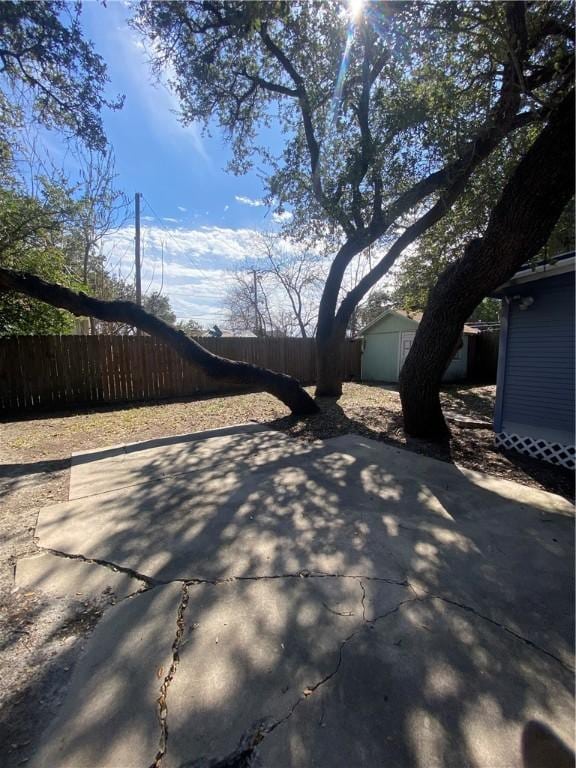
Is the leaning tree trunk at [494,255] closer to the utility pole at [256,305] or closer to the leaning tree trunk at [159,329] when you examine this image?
the leaning tree trunk at [159,329]

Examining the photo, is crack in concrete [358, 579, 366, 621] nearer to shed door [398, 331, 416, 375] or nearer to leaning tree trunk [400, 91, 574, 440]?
leaning tree trunk [400, 91, 574, 440]

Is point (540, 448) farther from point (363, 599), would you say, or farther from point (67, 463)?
point (67, 463)

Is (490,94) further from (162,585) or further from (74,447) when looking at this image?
(74,447)

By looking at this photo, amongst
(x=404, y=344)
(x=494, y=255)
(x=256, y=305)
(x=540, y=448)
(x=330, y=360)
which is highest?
(x=256, y=305)

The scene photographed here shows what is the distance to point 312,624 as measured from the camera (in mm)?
1627

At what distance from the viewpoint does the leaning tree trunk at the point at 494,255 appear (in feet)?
11.2

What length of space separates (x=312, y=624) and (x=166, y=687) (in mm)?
687

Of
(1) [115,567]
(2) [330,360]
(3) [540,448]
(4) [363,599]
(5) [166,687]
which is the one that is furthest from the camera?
(2) [330,360]

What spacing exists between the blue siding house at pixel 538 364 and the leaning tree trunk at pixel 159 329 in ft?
10.8

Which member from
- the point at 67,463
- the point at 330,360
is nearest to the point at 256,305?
the point at 330,360

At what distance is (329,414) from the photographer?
6.52 m

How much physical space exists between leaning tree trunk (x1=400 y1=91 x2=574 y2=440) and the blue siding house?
448 mm

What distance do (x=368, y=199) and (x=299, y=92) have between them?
249cm

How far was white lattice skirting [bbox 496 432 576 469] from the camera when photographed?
12.9ft
